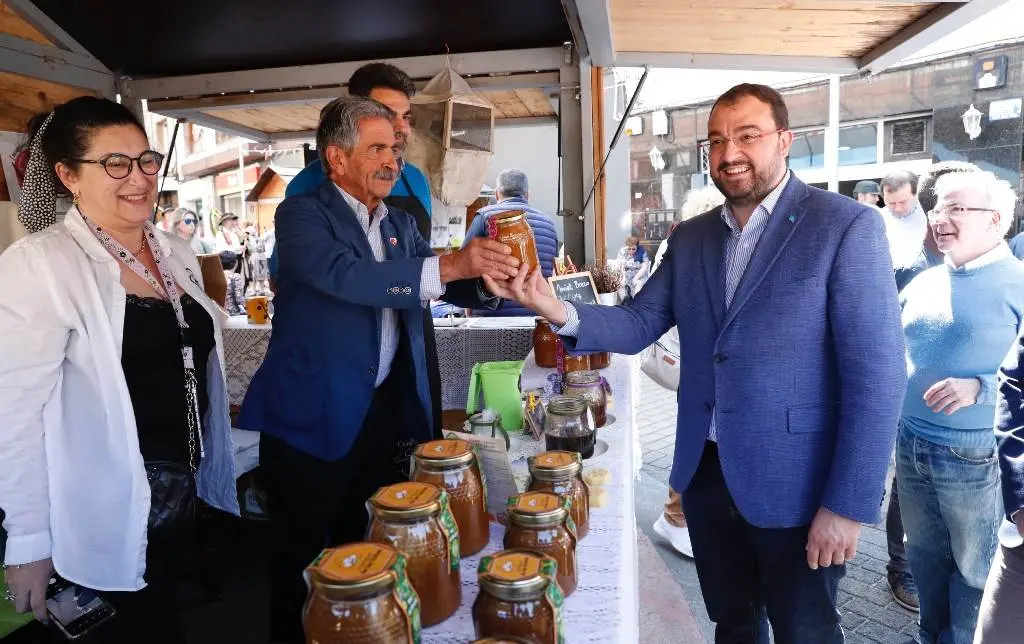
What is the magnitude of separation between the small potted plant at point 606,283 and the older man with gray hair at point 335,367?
148cm

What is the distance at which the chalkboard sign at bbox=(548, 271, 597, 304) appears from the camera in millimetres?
2383

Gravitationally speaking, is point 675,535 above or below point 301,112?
below

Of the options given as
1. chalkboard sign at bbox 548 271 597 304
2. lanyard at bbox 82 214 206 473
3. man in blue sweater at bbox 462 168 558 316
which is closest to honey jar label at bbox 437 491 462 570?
lanyard at bbox 82 214 206 473

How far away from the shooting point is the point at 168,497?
161 centimetres

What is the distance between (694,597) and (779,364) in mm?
1867

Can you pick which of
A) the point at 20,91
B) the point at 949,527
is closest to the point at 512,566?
the point at 949,527

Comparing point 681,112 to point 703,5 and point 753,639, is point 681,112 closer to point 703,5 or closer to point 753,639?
point 703,5

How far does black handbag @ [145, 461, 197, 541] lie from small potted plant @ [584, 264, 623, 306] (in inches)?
80.4

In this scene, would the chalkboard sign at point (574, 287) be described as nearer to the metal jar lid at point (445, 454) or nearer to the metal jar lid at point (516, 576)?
the metal jar lid at point (445, 454)

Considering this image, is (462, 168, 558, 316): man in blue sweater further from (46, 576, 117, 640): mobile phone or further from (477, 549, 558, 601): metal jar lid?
(477, 549, 558, 601): metal jar lid

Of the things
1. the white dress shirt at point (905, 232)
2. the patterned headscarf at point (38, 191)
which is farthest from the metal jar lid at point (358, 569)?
the white dress shirt at point (905, 232)

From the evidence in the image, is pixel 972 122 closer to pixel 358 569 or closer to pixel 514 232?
pixel 514 232

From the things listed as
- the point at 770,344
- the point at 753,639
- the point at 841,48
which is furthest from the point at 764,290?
the point at 841,48

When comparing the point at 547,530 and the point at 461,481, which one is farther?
the point at 461,481
